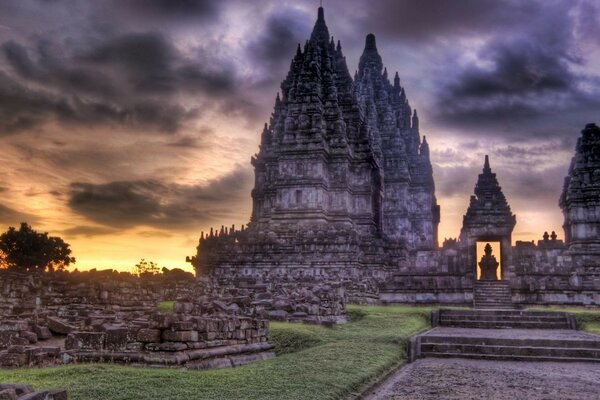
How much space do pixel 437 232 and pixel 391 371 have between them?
54319mm

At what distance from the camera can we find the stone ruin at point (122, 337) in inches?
420

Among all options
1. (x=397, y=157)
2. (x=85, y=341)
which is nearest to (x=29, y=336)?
(x=85, y=341)

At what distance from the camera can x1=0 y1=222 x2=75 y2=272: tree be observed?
58688mm

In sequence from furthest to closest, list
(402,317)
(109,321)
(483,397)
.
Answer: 1. (402,317)
2. (109,321)
3. (483,397)

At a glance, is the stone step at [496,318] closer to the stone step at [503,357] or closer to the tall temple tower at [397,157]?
the stone step at [503,357]

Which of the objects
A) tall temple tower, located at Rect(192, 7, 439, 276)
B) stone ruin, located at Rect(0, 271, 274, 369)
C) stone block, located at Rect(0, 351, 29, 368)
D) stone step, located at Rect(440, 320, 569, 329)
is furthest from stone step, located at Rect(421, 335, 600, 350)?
tall temple tower, located at Rect(192, 7, 439, 276)

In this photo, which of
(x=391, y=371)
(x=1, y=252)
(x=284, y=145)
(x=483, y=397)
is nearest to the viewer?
(x=483, y=397)

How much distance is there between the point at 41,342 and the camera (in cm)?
1346

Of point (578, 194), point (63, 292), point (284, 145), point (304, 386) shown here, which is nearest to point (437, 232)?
point (578, 194)

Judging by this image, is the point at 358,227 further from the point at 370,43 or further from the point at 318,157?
the point at 370,43

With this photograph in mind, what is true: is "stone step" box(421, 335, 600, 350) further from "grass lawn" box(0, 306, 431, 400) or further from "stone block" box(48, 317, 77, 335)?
"stone block" box(48, 317, 77, 335)

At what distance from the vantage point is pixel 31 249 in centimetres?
5981

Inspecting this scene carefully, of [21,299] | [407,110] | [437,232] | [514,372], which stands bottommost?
[514,372]

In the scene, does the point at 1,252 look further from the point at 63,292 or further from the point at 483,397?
the point at 483,397
